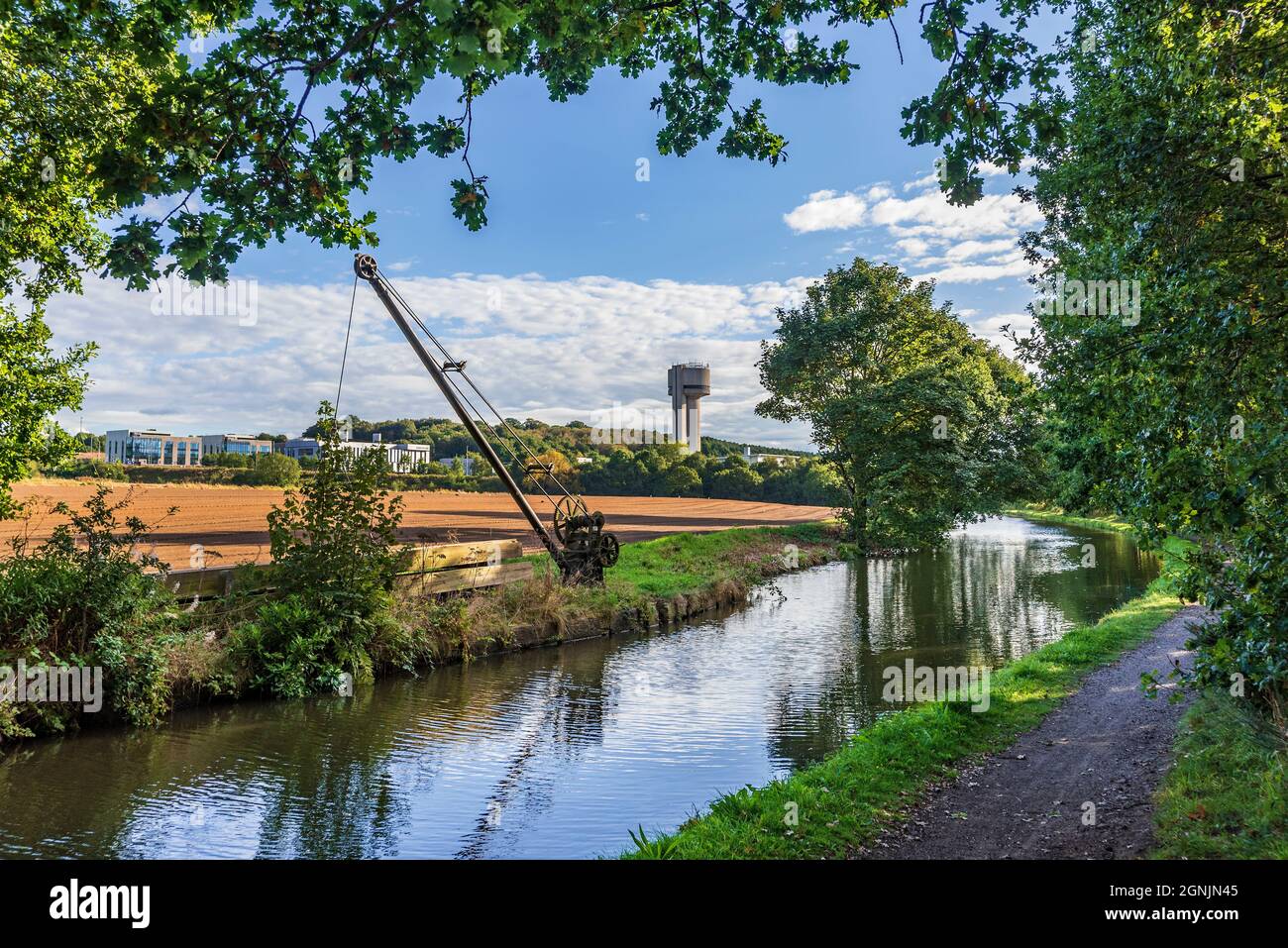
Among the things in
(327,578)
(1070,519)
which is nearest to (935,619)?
(327,578)

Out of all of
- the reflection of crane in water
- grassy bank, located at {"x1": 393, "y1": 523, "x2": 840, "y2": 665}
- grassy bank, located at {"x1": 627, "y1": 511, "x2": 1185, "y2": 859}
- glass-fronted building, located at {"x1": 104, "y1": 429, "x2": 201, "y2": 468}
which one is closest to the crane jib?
grassy bank, located at {"x1": 393, "y1": 523, "x2": 840, "y2": 665}

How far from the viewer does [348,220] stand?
20.4 feet

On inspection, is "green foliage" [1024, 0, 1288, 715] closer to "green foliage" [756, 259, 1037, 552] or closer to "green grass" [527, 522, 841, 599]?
"green grass" [527, 522, 841, 599]

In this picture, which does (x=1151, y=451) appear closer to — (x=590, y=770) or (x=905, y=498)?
(x=590, y=770)

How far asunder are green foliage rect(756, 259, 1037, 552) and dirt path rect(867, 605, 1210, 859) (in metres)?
15.4

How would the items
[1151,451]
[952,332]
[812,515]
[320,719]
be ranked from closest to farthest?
[1151,451] → [320,719] → [952,332] → [812,515]

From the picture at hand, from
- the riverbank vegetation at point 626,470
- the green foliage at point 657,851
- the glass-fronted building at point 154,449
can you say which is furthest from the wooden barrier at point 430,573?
the glass-fronted building at point 154,449

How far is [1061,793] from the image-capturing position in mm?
7105

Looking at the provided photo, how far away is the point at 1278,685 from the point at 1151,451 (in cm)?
323

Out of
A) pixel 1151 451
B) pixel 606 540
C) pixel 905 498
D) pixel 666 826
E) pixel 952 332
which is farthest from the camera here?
pixel 952 332

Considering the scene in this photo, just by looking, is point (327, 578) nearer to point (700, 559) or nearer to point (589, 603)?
point (589, 603)

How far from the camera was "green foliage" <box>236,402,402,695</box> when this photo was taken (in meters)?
12.5
